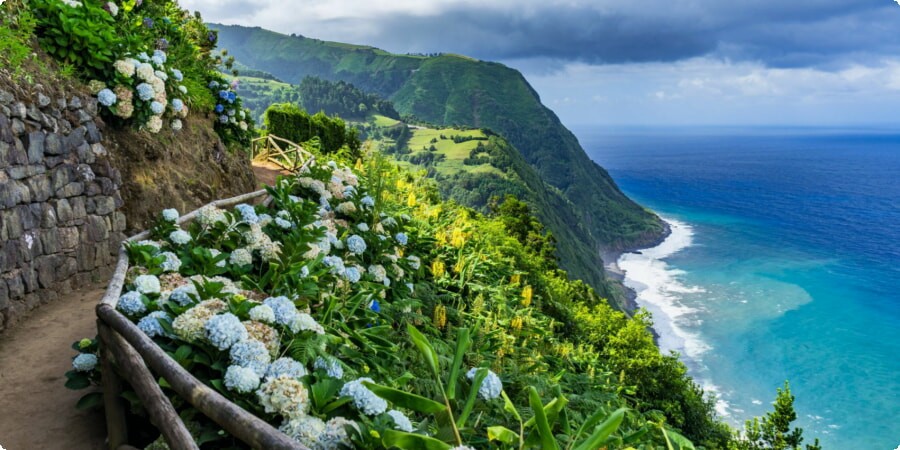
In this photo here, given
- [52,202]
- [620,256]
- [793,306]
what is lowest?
[620,256]

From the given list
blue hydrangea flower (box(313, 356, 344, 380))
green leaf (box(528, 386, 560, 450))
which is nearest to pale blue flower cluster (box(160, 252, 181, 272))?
blue hydrangea flower (box(313, 356, 344, 380))

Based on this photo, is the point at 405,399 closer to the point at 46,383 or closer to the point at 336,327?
the point at 336,327

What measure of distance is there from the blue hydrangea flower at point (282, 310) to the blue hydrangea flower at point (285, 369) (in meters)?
0.43

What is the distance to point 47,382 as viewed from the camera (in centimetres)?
462

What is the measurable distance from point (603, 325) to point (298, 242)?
17789 millimetres

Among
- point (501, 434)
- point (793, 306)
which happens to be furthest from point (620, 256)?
point (501, 434)

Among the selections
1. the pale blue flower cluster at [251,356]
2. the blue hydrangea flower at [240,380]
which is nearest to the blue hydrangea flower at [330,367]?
the pale blue flower cluster at [251,356]

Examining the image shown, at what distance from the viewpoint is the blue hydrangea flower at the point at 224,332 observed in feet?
11.2

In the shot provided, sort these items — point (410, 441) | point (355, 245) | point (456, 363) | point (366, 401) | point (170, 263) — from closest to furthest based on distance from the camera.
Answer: point (410, 441), point (366, 401), point (456, 363), point (170, 263), point (355, 245)

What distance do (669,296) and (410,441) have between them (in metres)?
88.1

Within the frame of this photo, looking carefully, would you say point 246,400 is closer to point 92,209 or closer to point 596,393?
point 92,209

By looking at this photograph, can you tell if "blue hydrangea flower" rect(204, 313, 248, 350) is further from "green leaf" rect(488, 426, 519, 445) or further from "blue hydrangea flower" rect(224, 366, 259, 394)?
"green leaf" rect(488, 426, 519, 445)

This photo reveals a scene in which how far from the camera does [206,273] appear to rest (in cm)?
494

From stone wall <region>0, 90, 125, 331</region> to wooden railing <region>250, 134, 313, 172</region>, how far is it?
7.27m
